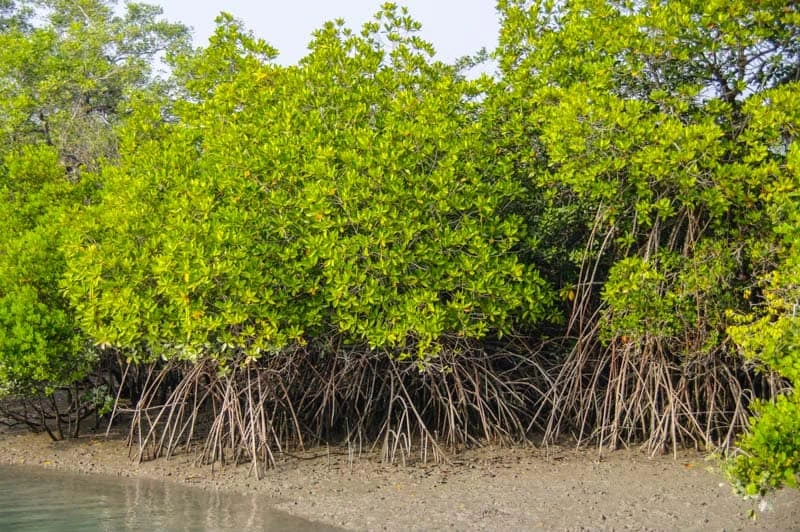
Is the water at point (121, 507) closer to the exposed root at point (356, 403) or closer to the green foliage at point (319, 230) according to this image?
the exposed root at point (356, 403)

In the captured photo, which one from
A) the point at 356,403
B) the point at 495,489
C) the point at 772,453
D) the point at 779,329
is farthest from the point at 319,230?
the point at 772,453

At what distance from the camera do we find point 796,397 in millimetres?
5422

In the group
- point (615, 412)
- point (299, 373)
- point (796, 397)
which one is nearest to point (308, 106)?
point (299, 373)

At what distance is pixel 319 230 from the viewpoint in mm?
7941

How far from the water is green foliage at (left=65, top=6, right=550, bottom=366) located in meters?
1.22

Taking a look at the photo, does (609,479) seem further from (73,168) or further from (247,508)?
(73,168)

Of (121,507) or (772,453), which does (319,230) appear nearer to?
(121,507)

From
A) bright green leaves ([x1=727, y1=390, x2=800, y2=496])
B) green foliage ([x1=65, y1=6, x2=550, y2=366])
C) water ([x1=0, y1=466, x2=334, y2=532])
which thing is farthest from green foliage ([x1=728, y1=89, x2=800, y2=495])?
water ([x1=0, y1=466, x2=334, y2=532])

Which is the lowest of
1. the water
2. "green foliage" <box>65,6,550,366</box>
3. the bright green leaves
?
the water

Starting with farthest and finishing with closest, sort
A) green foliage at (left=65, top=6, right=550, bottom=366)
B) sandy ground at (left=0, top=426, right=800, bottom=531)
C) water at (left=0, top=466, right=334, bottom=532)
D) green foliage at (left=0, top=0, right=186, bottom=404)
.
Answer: green foliage at (left=0, top=0, right=186, bottom=404), green foliage at (left=65, top=6, right=550, bottom=366), water at (left=0, top=466, right=334, bottom=532), sandy ground at (left=0, top=426, right=800, bottom=531)

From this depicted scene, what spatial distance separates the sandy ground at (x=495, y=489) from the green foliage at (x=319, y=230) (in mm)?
1116

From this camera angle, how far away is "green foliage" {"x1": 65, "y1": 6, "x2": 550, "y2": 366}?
786cm

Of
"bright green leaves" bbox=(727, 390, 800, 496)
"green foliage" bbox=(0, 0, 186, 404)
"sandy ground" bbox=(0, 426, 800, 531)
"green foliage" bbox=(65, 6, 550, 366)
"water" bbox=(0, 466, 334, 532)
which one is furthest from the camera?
"green foliage" bbox=(0, 0, 186, 404)

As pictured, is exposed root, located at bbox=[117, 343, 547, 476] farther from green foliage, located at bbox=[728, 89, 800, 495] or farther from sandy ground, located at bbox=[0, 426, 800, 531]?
green foliage, located at bbox=[728, 89, 800, 495]
